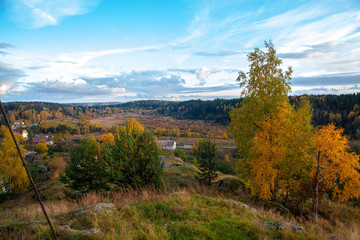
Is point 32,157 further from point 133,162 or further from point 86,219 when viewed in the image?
point 86,219

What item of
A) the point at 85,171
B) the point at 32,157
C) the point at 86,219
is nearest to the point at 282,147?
the point at 86,219

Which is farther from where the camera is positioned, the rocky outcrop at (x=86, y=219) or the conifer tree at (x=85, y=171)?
the conifer tree at (x=85, y=171)

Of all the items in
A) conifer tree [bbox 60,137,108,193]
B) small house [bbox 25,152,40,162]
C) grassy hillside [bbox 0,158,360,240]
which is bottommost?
small house [bbox 25,152,40,162]

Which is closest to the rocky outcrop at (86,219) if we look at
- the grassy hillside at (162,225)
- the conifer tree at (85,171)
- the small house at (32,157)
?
the grassy hillside at (162,225)

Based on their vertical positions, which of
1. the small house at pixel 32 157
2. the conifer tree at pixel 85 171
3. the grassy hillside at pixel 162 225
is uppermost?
the grassy hillside at pixel 162 225

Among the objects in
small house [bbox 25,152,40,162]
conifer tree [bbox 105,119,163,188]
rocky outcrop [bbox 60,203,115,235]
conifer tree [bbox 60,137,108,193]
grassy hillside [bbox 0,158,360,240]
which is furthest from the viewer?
small house [bbox 25,152,40,162]

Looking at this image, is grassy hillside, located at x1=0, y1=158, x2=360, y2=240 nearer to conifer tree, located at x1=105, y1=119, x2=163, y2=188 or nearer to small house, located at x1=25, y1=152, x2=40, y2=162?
conifer tree, located at x1=105, y1=119, x2=163, y2=188

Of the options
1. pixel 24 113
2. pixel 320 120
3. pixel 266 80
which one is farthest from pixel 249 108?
pixel 24 113

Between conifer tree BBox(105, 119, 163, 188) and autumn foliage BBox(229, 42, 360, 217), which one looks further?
conifer tree BBox(105, 119, 163, 188)

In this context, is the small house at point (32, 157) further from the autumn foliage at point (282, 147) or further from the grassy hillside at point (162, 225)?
the autumn foliage at point (282, 147)

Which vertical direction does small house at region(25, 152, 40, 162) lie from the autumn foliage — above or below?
below

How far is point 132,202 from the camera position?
7152mm

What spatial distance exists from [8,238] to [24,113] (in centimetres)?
21625

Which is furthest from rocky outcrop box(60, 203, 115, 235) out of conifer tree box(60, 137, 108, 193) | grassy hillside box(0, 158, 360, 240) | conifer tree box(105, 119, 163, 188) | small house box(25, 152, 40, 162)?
small house box(25, 152, 40, 162)
